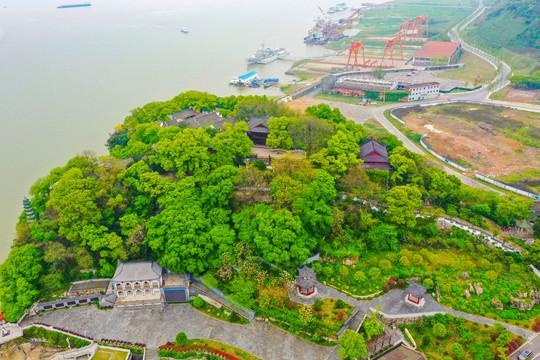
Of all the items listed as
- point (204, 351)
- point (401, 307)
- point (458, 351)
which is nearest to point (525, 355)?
point (458, 351)

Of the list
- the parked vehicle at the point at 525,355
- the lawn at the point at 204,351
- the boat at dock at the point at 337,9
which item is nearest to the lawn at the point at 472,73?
the parked vehicle at the point at 525,355

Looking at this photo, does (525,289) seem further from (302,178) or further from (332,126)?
(332,126)

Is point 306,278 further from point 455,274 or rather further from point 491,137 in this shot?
point 491,137

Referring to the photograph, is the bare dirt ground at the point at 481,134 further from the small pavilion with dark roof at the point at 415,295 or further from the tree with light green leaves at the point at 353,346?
the tree with light green leaves at the point at 353,346

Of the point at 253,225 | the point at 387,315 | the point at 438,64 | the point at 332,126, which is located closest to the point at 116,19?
the point at 438,64

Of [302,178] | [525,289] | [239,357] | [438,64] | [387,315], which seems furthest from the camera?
[438,64]
